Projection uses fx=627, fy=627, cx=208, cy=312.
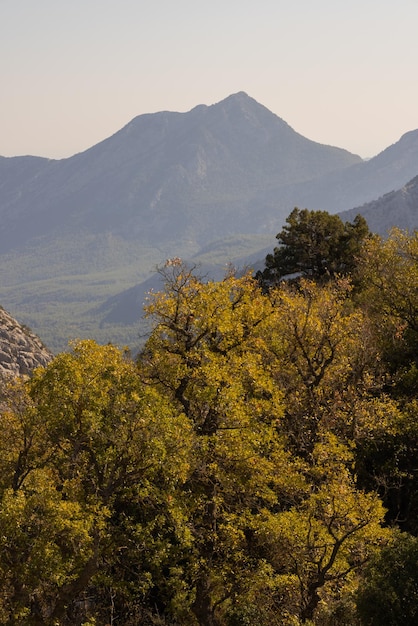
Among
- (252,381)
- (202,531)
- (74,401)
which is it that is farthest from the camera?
(252,381)

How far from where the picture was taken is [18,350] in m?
142

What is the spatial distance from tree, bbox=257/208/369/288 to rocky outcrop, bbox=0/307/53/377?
77.2m

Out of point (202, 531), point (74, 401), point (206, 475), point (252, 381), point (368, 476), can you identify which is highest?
point (74, 401)

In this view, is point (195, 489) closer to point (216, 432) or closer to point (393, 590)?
point (216, 432)

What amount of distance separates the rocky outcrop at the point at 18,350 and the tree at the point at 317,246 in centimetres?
7723

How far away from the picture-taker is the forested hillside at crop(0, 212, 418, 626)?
2327 cm

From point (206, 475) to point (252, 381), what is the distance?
5341mm

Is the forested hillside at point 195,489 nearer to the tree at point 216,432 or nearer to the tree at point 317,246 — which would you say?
the tree at point 216,432

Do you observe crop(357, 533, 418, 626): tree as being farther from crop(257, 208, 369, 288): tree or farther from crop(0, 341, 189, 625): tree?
crop(257, 208, 369, 288): tree

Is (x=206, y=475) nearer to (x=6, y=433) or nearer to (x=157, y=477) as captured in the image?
(x=157, y=477)

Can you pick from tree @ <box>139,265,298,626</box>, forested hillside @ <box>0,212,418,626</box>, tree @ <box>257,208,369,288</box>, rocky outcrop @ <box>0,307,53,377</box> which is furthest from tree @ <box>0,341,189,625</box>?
rocky outcrop @ <box>0,307,53,377</box>

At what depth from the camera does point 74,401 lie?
25.5 meters

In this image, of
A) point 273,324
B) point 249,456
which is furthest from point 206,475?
point 273,324

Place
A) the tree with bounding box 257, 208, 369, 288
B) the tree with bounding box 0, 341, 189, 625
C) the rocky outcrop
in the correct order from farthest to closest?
the rocky outcrop → the tree with bounding box 257, 208, 369, 288 → the tree with bounding box 0, 341, 189, 625
